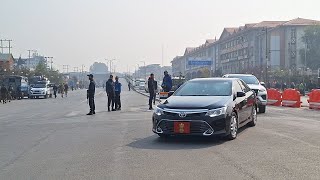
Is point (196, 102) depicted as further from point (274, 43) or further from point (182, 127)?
point (274, 43)

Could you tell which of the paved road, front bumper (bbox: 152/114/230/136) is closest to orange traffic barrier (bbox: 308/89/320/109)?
the paved road

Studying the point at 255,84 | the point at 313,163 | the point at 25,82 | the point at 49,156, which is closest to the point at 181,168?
the point at 313,163

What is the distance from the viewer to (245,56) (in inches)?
3541

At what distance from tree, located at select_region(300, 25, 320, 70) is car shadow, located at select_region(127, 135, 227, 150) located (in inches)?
2740

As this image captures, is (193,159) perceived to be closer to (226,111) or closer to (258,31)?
(226,111)

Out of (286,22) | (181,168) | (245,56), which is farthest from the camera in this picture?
(245,56)

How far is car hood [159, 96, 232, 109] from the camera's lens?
1027 cm

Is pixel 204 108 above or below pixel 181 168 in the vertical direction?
above

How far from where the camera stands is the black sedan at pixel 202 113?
10102mm

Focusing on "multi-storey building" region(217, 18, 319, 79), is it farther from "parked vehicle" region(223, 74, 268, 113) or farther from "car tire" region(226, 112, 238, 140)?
"car tire" region(226, 112, 238, 140)

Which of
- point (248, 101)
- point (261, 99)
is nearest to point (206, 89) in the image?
point (248, 101)

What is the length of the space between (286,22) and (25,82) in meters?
51.6

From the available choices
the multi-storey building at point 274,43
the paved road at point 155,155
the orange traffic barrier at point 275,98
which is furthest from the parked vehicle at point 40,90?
the paved road at point 155,155

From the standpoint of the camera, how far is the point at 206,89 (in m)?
11.8
